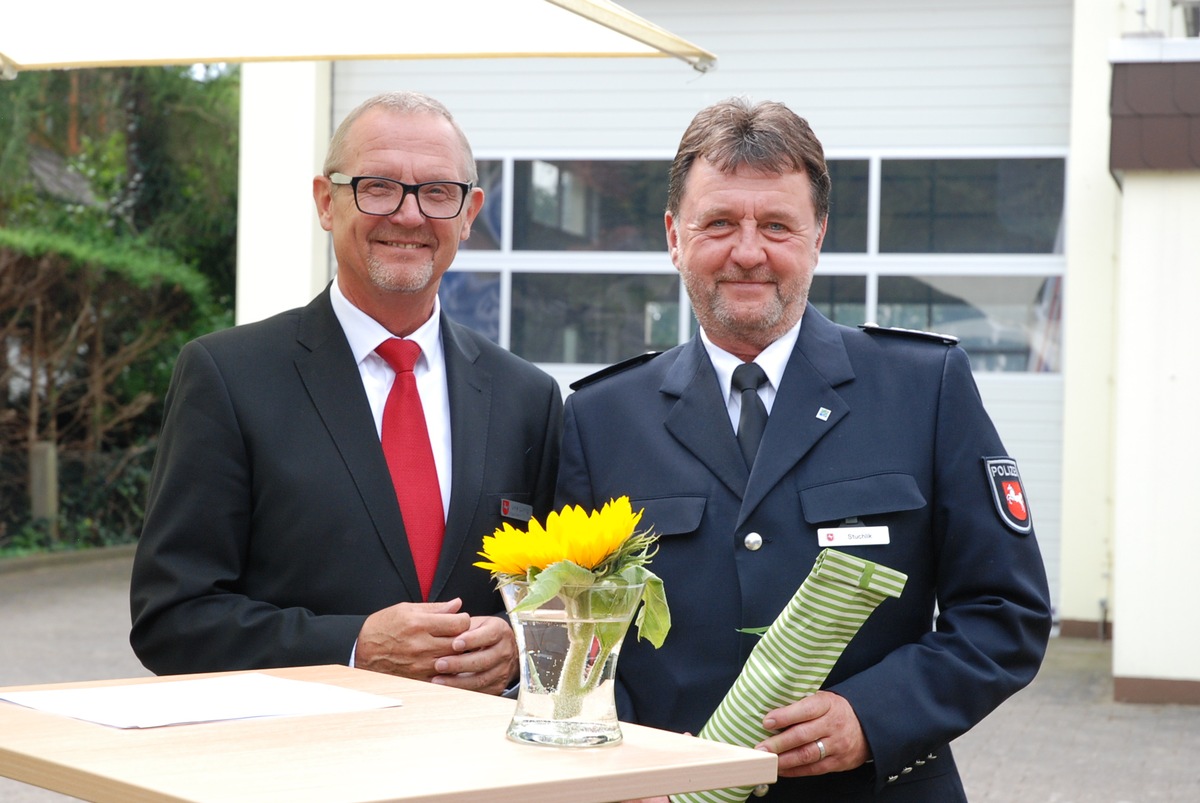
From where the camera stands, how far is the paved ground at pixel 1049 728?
6.50 m

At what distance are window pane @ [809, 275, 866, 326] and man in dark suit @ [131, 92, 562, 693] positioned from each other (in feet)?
26.6

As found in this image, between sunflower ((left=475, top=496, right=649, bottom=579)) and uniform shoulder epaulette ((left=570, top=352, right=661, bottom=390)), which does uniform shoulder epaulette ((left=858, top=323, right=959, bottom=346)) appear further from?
sunflower ((left=475, top=496, right=649, bottom=579))

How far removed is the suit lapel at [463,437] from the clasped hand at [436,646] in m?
0.30

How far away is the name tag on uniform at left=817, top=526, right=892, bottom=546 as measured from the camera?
2531 mm

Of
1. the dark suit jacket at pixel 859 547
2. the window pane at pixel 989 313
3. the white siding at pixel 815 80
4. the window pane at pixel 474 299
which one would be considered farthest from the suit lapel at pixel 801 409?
the window pane at pixel 474 299

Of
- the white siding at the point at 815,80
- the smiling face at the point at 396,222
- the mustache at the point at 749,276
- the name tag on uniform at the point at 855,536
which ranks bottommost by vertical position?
the name tag on uniform at the point at 855,536

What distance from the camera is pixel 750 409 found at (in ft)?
8.86

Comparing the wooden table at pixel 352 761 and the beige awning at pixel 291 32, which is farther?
the beige awning at pixel 291 32

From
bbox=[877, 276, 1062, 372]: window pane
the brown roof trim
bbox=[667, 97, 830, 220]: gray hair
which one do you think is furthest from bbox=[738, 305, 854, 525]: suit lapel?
bbox=[877, 276, 1062, 372]: window pane

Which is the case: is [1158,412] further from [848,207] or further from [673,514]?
[673,514]

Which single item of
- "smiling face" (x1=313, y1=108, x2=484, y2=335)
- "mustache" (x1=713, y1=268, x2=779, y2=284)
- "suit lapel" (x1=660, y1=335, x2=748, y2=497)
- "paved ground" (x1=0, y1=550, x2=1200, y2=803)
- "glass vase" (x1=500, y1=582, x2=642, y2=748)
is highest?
"smiling face" (x1=313, y1=108, x2=484, y2=335)

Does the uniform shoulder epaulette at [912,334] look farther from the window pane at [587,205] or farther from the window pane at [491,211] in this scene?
the window pane at [491,211]

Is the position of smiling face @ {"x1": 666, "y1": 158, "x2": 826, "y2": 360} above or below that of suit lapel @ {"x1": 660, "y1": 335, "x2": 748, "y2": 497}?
above

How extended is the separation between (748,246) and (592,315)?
8897 millimetres
